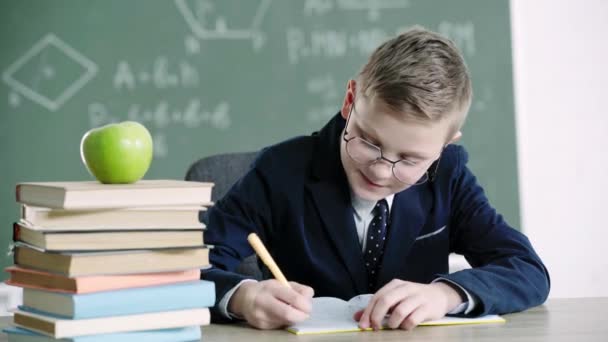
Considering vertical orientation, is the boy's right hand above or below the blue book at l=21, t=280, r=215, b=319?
below

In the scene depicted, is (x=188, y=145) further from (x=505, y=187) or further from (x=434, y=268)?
(x=434, y=268)

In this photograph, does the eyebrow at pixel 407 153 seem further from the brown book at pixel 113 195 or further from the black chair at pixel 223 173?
the black chair at pixel 223 173

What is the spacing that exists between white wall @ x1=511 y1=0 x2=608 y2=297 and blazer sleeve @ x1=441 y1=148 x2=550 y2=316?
172 centimetres

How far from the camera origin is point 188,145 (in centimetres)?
323

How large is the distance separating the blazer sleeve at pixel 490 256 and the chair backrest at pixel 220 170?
55 cm

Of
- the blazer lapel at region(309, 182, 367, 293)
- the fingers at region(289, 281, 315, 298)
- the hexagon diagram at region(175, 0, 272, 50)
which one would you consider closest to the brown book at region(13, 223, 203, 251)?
the fingers at region(289, 281, 315, 298)

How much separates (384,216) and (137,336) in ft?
2.37

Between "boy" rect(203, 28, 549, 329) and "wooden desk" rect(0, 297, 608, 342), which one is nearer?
"wooden desk" rect(0, 297, 608, 342)

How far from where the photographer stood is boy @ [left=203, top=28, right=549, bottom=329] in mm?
1349

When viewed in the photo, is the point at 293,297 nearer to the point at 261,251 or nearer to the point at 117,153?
the point at 261,251

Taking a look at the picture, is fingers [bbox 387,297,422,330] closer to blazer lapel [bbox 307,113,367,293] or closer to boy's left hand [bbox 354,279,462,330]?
boy's left hand [bbox 354,279,462,330]

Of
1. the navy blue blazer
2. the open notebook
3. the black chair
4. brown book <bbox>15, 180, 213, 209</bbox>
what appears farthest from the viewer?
the black chair

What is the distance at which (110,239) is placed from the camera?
3.47 feet

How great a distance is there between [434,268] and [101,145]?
2.87 ft
